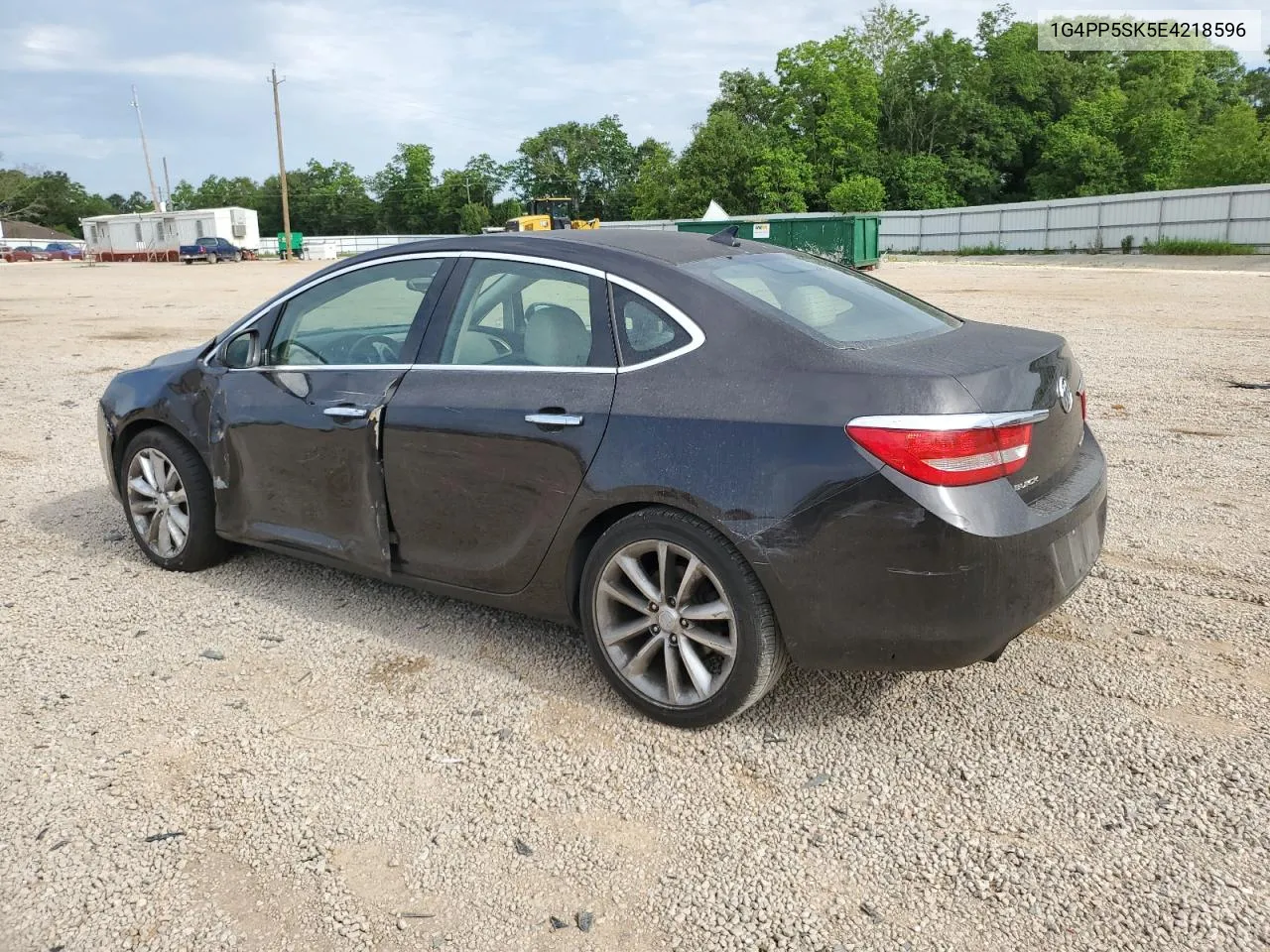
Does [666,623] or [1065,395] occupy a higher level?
[1065,395]

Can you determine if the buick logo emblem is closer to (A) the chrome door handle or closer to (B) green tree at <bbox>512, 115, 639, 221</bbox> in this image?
(A) the chrome door handle

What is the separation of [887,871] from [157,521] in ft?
12.6

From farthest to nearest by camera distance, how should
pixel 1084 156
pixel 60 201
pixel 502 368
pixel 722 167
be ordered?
1. pixel 60 201
2. pixel 722 167
3. pixel 1084 156
4. pixel 502 368

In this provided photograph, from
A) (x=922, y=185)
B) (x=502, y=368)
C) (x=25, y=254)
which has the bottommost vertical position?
(x=502, y=368)

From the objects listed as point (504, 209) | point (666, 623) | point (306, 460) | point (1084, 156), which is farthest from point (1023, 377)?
point (504, 209)

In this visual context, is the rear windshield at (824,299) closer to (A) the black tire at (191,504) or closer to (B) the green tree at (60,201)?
(A) the black tire at (191,504)

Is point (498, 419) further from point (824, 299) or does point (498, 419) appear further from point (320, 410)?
point (824, 299)

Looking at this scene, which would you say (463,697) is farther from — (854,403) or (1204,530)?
(1204,530)

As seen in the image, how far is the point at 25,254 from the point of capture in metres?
74.6

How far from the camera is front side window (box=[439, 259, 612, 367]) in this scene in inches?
138

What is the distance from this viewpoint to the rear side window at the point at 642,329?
3.29 meters

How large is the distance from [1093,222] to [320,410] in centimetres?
4420

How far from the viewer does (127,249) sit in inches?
2549

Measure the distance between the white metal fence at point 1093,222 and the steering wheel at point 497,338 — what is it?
31.3 m
